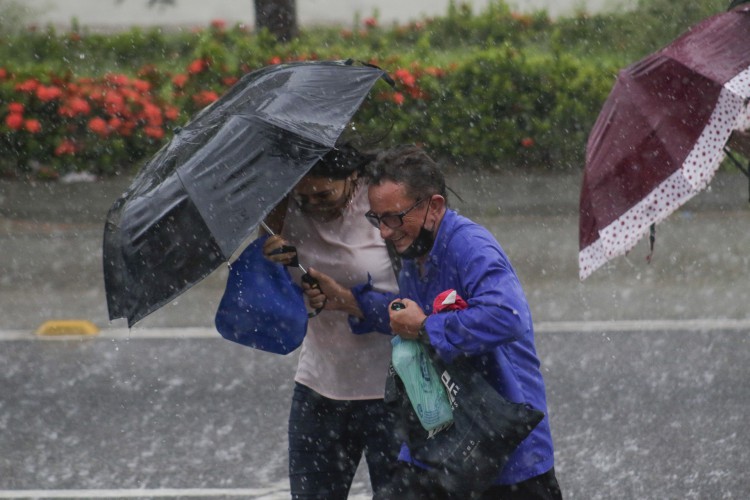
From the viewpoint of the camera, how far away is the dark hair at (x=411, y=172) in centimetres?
361

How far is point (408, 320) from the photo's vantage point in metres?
3.51

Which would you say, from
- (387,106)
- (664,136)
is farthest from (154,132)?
(664,136)

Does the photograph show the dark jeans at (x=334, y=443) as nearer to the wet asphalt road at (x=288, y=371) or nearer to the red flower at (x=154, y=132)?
Answer: the wet asphalt road at (x=288, y=371)

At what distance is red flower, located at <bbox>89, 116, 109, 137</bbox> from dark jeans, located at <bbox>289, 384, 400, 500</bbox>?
346 inches

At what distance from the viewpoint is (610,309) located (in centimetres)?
939

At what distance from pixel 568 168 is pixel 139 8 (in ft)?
26.0

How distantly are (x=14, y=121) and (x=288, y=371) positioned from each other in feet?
18.7

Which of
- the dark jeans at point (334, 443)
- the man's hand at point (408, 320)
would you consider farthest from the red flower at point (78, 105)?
the man's hand at point (408, 320)

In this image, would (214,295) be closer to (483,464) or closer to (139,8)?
(483,464)

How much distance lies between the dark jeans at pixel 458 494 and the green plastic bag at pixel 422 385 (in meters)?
0.21

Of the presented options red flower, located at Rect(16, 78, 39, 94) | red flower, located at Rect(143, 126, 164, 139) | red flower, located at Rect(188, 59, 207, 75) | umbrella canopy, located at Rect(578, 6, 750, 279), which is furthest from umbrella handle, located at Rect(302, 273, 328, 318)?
red flower, located at Rect(188, 59, 207, 75)

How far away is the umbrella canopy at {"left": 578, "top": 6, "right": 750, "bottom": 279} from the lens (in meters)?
3.96

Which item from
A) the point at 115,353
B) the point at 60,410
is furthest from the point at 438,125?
the point at 60,410

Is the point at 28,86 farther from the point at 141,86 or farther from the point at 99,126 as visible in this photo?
the point at 141,86
